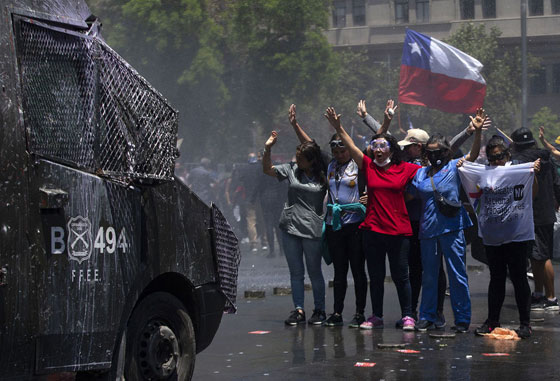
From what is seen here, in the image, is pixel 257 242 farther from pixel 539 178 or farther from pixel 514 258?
pixel 514 258

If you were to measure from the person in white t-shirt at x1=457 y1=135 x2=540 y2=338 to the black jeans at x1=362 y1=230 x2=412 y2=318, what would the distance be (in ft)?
2.46

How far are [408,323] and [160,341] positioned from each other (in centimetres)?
381

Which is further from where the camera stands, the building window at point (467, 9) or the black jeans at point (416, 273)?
the building window at point (467, 9)

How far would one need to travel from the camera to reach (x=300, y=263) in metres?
10.3

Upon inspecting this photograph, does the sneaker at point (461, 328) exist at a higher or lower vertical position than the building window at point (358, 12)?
lower

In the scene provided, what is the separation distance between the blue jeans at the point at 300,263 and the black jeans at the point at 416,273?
832 mm

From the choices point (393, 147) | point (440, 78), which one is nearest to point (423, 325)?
point (393, 147)

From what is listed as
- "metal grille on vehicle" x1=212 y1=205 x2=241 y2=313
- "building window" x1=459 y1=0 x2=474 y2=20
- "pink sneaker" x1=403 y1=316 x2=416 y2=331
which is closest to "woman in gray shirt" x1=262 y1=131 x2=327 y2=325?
"pink sneaker" x1=403 y1=316 x2=416 y2=331

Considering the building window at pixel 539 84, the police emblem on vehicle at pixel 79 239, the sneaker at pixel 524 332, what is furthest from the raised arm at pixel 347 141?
the building window at pixel 539 84

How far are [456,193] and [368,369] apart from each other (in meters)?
2.39

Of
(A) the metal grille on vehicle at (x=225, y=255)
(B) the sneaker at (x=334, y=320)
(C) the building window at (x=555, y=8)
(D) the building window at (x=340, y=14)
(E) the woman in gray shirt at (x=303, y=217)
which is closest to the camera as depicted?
(A) the metal grille on vehicle at (x=225, y=255)

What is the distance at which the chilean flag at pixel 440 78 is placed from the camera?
17.9 m

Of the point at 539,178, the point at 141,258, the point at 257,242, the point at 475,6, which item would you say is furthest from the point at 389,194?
the point at 475,6

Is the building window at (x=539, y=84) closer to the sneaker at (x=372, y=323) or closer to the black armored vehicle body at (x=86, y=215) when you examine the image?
the sneaker at (x=372, y=323)
